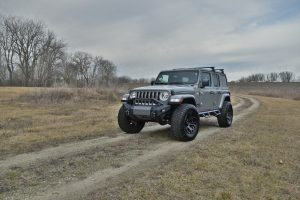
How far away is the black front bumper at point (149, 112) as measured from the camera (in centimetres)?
935

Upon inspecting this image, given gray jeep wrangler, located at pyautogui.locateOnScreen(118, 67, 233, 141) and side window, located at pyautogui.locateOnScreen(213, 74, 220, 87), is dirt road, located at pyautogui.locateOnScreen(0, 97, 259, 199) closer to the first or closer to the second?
gray jeep wrangler, located at pyautogui.locateOnScreen(118, 67, 233, 141)

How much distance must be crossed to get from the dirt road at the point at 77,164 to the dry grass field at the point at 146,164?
15 mm

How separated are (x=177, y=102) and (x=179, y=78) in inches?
78.4

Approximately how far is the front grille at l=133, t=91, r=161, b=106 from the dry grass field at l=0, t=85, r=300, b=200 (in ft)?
3.31

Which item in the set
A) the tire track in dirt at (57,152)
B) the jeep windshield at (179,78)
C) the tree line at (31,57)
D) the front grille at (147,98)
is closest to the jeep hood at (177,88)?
the front grille at (147,98)

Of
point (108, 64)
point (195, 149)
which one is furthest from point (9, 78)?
point (195, 149)

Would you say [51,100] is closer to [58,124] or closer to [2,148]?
[58,124]

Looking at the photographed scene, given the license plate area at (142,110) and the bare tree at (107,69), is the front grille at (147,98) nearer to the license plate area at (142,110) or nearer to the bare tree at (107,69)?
the license plate area at (142,110)

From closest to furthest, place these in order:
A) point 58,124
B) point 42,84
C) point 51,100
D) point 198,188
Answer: point 198,188 → point 58,124 → point 51,100 → point 42,84

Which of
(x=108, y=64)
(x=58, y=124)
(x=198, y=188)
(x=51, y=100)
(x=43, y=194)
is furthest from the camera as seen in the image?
(x=108, y=64)

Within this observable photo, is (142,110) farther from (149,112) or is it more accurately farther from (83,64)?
(83,64)

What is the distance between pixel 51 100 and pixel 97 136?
1524 cm

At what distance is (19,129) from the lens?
11.7 metres

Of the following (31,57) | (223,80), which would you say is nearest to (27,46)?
(31,57)
